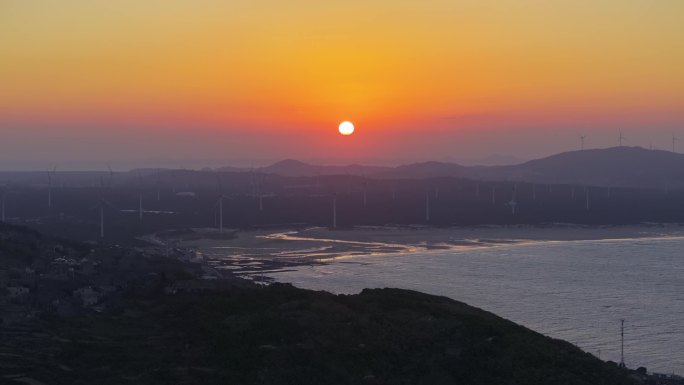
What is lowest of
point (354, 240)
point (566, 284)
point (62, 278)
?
Answer: point (566, 284)

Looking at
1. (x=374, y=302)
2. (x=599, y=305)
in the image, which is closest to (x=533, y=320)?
(x=599, y=305)

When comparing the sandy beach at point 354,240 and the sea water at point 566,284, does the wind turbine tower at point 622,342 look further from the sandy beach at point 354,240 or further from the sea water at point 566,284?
the sandy beach at point 354,240

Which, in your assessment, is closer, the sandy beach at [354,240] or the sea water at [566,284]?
the sea water at [566,284]

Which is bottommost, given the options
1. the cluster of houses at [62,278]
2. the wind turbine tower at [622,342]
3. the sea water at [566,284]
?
the wind turbine tower at [622,342]

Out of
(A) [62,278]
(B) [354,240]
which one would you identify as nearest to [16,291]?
(A) [62,278]

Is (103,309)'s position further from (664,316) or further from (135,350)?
(664,316)

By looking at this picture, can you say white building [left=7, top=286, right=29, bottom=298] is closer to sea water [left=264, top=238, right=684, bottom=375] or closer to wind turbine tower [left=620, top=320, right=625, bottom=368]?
sea water [left=264, top=238, right=684, bottom=375]

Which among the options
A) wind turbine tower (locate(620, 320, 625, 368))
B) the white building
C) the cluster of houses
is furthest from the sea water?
the white building

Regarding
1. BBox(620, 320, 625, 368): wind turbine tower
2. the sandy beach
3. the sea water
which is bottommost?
BBox(620, 320, 625, 368): wind turbine tower

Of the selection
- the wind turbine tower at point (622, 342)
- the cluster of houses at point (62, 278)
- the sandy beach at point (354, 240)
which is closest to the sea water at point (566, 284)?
the wind turbine tower at point (622, 342)

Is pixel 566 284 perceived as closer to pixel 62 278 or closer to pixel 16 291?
pixel 62 278

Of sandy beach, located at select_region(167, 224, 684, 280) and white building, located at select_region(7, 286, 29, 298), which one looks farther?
sandy beach, located at select_region(167, 224, 684, 280)
